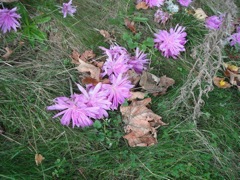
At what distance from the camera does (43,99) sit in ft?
6.30

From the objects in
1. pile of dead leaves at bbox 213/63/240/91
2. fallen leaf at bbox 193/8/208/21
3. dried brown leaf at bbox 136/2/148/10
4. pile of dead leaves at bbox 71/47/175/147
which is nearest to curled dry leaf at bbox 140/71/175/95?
pile of dead leaves at bbox 71/47/175/147

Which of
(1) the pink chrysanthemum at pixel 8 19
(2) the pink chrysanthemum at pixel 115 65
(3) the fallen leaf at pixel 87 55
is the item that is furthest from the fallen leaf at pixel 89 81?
(1) the pink chrysanthemum at pixel 8 19

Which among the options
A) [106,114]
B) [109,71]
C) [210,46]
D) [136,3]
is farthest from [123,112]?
[136,3]

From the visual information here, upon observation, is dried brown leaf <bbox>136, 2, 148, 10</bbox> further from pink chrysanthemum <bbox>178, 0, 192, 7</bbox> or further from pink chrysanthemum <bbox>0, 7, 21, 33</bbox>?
pink chrysanthemum <bbox>0, 7, 21, 33</bbox>

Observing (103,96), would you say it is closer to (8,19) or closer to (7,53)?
(7,53)

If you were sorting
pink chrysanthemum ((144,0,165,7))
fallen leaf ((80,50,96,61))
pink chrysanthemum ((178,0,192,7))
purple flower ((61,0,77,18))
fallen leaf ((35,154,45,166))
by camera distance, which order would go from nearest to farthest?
fallen leaf ((35,154,45,166)) → fallen leaf ((80,50,96,61)) → purple flower ((61,0,77,18)) → pink chrysanthemum ((144,0,165,7)) → pink chrysanthemum ((178,0,192,7))

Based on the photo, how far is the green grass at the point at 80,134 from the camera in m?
1.76

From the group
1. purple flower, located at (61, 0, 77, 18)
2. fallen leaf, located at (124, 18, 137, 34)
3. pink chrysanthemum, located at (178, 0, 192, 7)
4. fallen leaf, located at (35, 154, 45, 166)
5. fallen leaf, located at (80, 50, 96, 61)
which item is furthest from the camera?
pink chrysanthemum, located at (178, 0, 192, 7)

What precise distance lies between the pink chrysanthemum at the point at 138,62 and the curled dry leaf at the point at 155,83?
0.21ft

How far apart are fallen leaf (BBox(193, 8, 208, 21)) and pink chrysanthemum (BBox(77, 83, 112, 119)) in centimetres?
124

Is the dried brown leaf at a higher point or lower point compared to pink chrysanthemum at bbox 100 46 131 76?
higher

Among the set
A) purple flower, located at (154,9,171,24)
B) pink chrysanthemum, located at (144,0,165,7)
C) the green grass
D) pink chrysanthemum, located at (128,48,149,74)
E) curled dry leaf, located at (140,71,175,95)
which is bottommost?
the green grass

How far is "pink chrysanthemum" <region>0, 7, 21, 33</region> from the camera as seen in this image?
6.62ft

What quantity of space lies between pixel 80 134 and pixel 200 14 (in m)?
1.53
